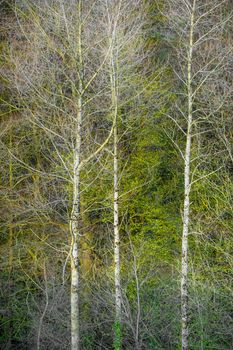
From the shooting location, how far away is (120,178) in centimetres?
1209

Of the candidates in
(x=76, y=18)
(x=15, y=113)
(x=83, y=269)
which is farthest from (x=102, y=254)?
(x=76, y=18)

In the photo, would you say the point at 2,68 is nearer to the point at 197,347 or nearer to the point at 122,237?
the point at 122,237

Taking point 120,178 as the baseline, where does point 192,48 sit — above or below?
above

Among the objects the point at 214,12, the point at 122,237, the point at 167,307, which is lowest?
the point at 167,307

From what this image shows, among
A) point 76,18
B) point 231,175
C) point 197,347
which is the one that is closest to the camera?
point 76,18

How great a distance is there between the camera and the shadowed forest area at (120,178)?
10586 mm

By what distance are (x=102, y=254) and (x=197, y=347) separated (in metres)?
4.03

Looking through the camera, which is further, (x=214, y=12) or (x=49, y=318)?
(x=49, y=318)

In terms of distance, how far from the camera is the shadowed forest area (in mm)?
10586

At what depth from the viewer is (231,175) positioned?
1372 centimetres

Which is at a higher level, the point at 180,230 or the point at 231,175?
the point at 231,175

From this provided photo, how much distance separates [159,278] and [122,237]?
181 cm

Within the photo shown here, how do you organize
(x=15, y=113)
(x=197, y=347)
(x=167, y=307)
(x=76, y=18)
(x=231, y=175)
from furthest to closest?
(x=15, y=113) → (x=231, y=175) → (x=167, y=307) → (x=197, y=347) → (x=76, y=18)

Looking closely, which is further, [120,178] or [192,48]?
[120,178]
